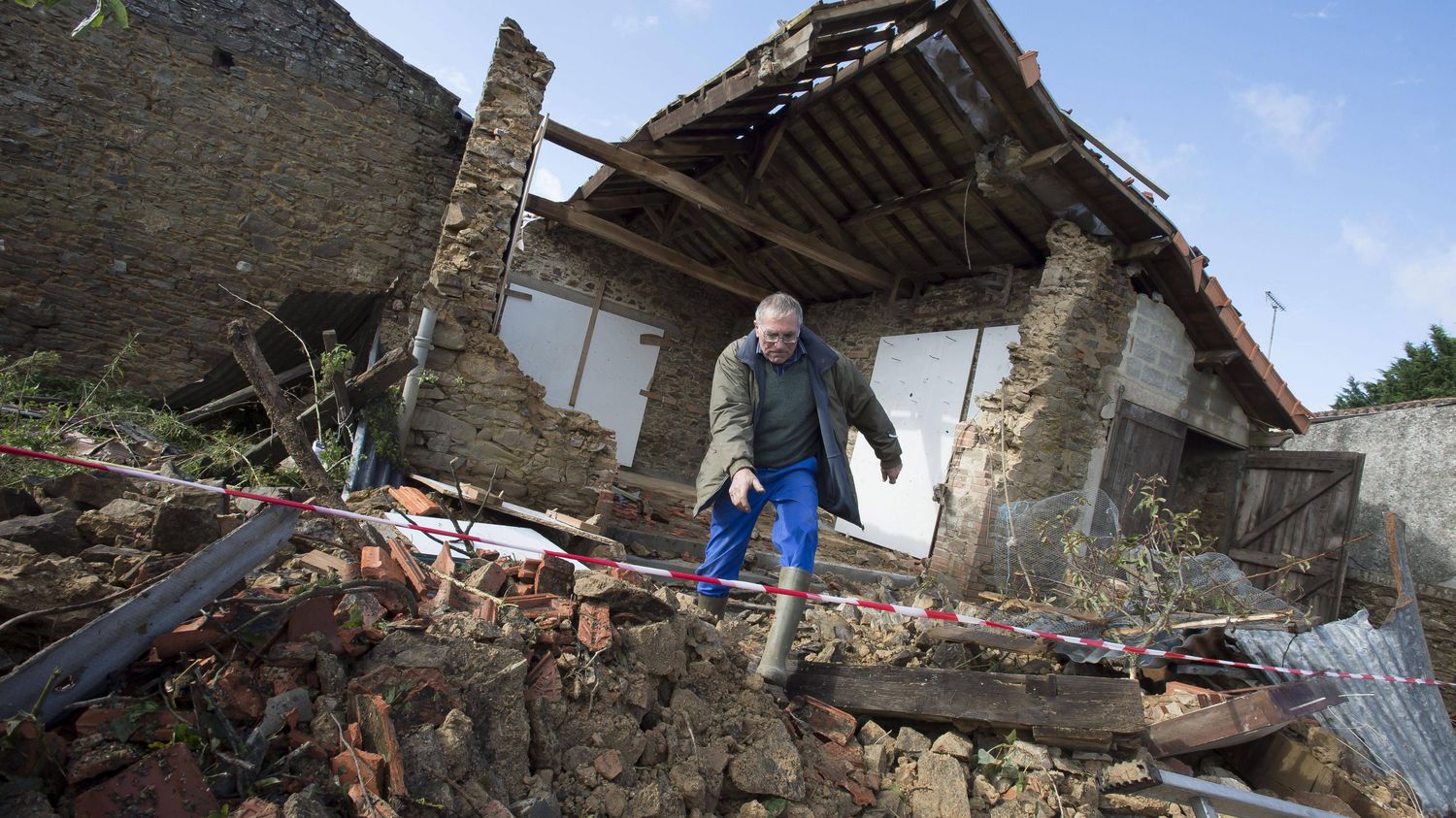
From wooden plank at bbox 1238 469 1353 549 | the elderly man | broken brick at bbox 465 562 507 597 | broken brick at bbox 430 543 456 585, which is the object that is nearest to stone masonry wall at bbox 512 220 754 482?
wooden plank at bbox 1238 469 1353 549

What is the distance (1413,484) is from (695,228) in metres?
10.4

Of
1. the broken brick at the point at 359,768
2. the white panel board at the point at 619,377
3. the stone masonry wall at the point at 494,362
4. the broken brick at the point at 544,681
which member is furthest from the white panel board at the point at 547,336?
the broken brick at the point at 359,768

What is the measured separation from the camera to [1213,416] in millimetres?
7445

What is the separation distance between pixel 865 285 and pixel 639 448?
4.11m

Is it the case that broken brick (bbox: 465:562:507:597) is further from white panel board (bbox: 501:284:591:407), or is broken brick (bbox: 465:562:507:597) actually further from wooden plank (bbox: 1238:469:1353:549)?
wooden plank (bbox: 1238:469:1353:549)

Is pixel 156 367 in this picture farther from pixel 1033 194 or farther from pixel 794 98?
pixel 1033 194

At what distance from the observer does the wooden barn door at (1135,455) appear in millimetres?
6770

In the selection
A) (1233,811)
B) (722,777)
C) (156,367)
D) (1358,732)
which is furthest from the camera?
(156,367)

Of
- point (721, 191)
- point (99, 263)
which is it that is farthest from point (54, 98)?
point (721, 191)

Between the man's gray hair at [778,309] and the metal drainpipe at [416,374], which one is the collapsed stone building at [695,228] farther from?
the man's gray hair at [778,309]

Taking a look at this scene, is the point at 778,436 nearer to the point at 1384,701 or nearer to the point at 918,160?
the point at 1384,701

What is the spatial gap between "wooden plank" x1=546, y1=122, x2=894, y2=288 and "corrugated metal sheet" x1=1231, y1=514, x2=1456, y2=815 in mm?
5739

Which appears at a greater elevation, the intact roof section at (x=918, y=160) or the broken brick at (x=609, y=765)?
the intact roof section at (x=918, y=160)

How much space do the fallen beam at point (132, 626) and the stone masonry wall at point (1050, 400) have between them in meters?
5.51
